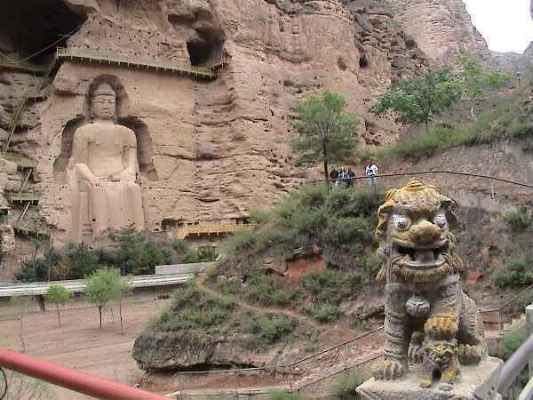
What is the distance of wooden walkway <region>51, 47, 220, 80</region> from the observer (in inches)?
1065

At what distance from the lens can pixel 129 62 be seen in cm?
2795

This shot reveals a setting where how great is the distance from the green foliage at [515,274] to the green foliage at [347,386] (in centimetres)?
321

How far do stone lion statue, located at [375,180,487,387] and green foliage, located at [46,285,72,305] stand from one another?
1595 centimetres

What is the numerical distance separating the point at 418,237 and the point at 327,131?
18.9 m

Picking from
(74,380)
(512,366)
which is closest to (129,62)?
(512,366)

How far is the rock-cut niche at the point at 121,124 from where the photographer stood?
90.0 feet

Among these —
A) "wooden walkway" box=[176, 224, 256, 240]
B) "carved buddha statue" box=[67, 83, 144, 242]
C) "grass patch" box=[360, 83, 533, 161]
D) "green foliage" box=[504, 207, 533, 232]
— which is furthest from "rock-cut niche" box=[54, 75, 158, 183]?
"green foliage" box=[504, 207, 533, 232]

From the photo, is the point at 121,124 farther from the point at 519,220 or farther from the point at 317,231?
the point at 519,220

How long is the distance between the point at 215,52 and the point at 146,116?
516cm

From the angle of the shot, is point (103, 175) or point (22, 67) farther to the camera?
point (22, 67)

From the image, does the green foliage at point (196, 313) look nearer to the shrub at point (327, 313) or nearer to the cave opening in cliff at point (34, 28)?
the shrub at point (327, 313)

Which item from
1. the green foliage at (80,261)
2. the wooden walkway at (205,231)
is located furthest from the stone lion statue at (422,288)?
the wooden walkway at (205,231)

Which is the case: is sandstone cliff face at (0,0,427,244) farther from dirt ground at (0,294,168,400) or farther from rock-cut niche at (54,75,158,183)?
dirt ground at (0,294,168,400)

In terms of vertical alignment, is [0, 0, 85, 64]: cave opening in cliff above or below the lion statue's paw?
above
